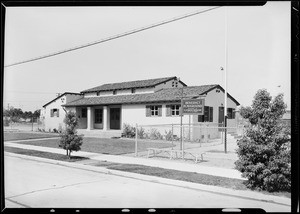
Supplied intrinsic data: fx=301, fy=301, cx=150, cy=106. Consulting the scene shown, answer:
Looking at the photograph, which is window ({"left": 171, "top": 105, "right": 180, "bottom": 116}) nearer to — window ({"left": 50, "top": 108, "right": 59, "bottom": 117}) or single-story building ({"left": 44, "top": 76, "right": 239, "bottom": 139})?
single-story building ({"left": 44, "top": 76, "right": 239, "bottom": 139})

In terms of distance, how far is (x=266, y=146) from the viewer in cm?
702

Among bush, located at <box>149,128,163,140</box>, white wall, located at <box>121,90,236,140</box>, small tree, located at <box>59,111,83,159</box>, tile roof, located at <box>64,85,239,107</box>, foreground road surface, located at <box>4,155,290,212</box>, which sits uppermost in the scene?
tile roof, located at <box>64,85,239,107</box>

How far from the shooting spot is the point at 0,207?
476 cm

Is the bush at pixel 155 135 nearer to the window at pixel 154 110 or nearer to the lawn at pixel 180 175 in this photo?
the window at pixel 154 110

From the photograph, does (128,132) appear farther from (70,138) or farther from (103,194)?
(103,194)

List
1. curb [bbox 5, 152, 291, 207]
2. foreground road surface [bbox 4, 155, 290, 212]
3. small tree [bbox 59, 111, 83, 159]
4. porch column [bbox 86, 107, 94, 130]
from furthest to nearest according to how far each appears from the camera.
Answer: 1. porch column [bbox 86, 107, 94, 130]
2. small tree [bbox 59, 111, 83, 159]
3. curb [bbox 5, 152, 291, 207]
4. foreground road surface [bbox 4, 155, 290, 212]

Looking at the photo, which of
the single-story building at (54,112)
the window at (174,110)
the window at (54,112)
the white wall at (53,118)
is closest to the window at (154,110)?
the window at (174,110)

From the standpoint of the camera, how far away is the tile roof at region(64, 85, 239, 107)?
863 inches

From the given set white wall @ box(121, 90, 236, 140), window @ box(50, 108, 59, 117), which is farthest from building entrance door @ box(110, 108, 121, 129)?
window @ box(50, 108, 59, 117)

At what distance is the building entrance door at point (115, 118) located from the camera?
26.9 metres

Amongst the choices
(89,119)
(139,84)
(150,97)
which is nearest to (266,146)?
(150,97)

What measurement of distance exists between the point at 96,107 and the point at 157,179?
20.1m
